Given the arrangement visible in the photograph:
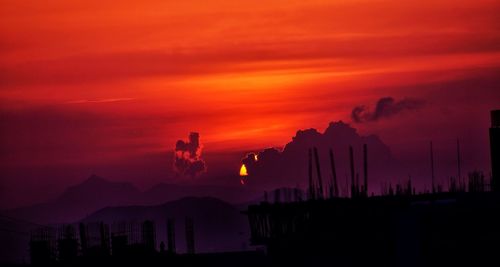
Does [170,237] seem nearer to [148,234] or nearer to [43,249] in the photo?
[148,234]

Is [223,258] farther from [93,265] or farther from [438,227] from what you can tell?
[438,227]

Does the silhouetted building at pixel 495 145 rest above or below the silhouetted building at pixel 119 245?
above

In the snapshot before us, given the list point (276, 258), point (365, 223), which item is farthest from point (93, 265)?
point (365, 223)

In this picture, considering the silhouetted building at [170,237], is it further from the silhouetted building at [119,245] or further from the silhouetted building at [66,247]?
the silhouetted building at [66,247]

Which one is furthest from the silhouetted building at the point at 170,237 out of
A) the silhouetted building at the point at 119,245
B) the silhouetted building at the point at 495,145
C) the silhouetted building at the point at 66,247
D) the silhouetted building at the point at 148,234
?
the silhouetted building at the point at 495,145

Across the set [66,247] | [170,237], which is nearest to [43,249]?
[66,247]

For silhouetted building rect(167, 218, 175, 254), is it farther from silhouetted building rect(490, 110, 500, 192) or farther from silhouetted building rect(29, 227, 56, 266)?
silhouetted building rect(490, 110, 500, 192)

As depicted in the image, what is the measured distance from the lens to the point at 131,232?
5662 cm

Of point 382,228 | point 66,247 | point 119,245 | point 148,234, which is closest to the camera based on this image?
point 382,228

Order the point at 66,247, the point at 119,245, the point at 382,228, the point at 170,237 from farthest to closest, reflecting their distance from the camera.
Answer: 1. the point at 170,237
2. the point at 66,247
3. the point at 119,245
4. the point at 382,228

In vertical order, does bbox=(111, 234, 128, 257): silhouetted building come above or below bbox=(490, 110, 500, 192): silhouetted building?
below

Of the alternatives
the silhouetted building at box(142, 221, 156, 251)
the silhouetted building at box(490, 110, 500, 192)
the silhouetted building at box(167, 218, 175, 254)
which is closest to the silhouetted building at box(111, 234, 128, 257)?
the silhouetted building at box(142, 221, 156, 251)

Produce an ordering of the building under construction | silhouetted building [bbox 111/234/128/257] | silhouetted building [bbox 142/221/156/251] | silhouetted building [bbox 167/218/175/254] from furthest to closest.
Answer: silhouetted building [bbox 167/218/175/254] → silhouetted building [bbox 142/221/156/251] → silhouetted building [bbox 111/234/128/257] → the building under construction

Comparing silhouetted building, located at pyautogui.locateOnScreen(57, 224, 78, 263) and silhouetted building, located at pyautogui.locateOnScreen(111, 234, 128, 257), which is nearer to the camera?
silhouetted building, located at pyautogui.locateOnScreen(111, 234, 128, 257)
